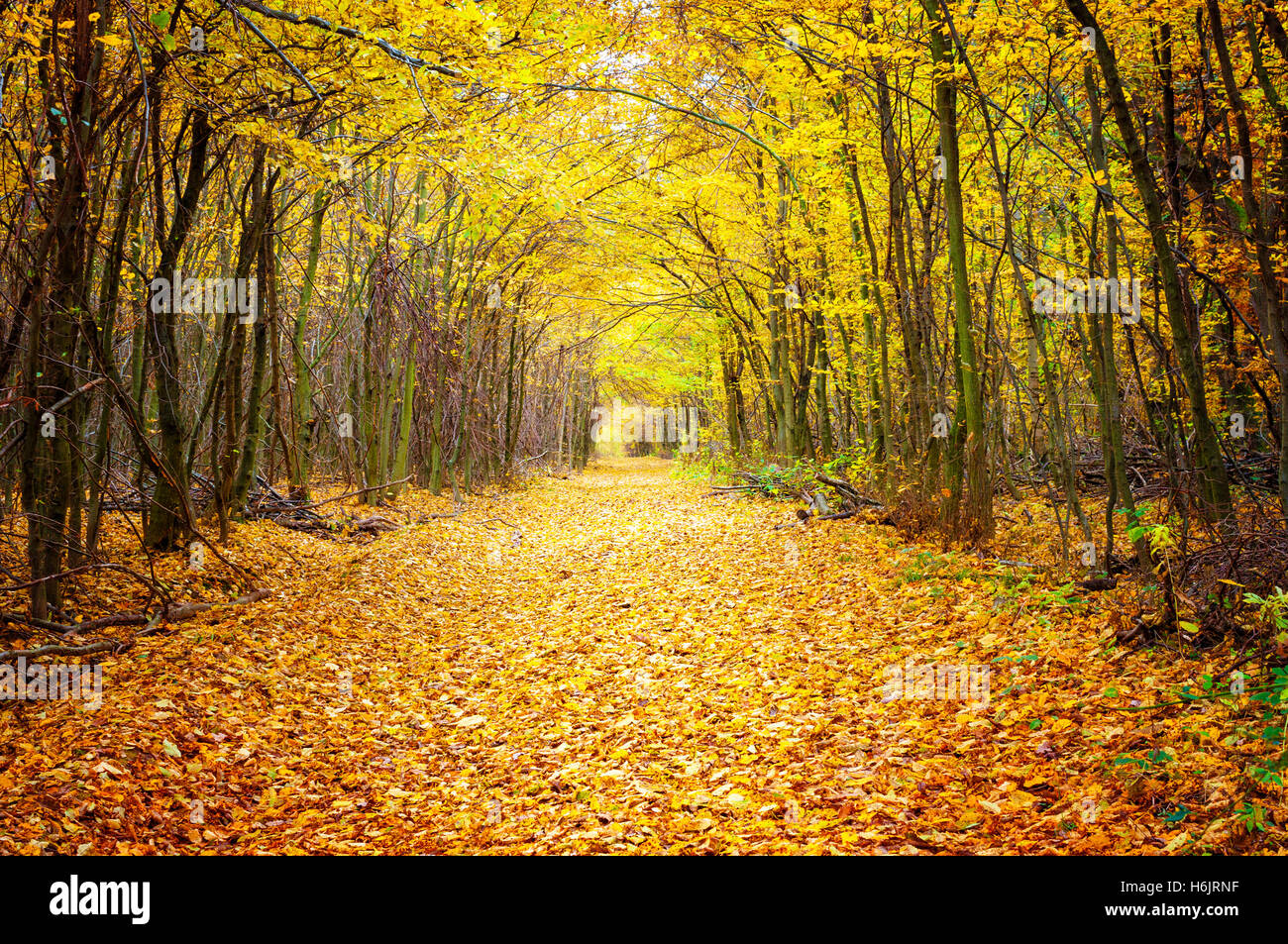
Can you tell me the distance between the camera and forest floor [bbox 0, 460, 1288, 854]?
3.26 metres

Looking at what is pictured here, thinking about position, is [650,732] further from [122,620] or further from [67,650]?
[122,620]

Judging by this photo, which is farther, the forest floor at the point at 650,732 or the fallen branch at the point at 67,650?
the fallen branch at the point at 67,650

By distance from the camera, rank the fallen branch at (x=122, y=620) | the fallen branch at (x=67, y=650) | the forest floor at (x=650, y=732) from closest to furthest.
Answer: the forest floor at (x=650, y=732) → the fallen branch at (x=67, y=650) → the fallen branch at (x=122, y=620)

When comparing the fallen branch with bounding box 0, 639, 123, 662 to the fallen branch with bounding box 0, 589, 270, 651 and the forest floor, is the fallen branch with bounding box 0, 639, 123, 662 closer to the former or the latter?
the fallen branch with bounding box 0, 589, 270, 651

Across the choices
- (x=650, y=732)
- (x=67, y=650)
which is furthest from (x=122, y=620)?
(x=650, y=732)

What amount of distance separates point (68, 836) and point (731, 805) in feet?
9.54

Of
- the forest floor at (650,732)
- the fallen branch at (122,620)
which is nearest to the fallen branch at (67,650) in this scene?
the fallen branch at (122,620)

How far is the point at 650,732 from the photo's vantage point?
4645 mm

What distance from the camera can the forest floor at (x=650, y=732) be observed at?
10.7 ft

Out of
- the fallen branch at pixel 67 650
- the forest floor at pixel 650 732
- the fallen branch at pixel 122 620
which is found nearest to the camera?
the forest floor at pixel 650 732

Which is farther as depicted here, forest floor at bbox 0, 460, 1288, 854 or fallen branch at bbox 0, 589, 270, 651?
fallen branch at bbox 0, 589, 270, 651

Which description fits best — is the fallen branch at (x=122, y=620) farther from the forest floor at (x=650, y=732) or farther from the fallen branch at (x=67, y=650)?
the forest floor at (x=650, y=732)

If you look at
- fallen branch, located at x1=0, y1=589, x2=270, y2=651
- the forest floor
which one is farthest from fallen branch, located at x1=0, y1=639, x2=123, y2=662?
the forest floor
